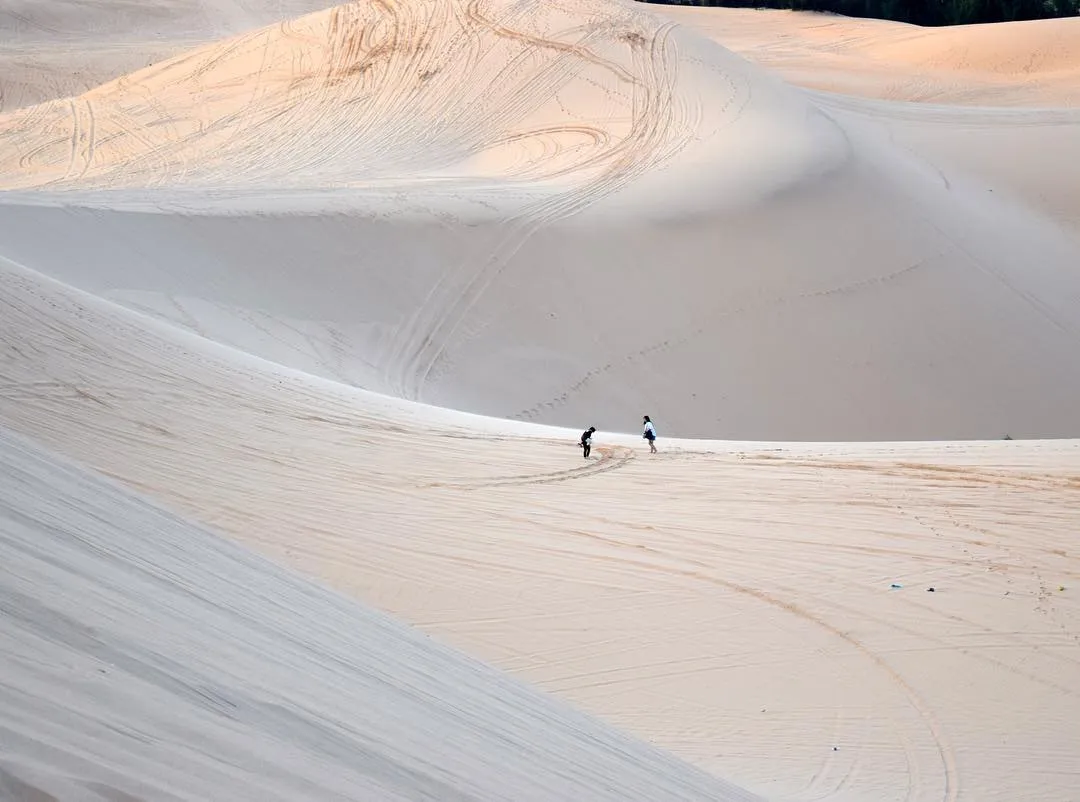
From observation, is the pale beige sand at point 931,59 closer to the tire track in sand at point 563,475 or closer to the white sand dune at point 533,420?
the white sand dune at point 533,420

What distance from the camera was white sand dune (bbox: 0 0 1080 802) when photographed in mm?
3904

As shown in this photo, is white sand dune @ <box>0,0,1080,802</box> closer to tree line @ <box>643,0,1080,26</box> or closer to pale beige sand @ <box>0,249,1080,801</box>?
pale beige sand @ <box>0,249,1080,801</box>

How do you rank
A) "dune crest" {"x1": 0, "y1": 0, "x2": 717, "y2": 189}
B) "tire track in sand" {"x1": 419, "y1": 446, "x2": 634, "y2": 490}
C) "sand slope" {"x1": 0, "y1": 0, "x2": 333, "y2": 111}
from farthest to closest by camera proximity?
1. "sand slope" {"x1": 0, "y1": 0, "x2": 333, "y2": 111}
2. "dune crest" {"x1": 0, "y1": 0, "x2": 717, "y2": 189}
3. "tire track in sand" {"x1": 419, "y1": 446, "x2": 634, "y2": 490}

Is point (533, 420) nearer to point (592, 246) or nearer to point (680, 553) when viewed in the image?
point (592, 246)

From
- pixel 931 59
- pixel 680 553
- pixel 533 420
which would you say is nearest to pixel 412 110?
pixel 533 420

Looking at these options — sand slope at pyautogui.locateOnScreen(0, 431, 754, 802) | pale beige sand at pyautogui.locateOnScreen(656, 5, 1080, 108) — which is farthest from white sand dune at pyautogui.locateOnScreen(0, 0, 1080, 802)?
pale beige sand at pyautogui.locateOnScreen(656, 5, 1080, 108)

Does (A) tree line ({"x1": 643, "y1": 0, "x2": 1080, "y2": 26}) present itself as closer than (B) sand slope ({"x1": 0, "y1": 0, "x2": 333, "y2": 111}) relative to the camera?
No

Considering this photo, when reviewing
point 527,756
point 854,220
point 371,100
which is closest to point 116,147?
point 371,100

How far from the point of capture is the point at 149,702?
9.36ft

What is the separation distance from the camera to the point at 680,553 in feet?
28.3

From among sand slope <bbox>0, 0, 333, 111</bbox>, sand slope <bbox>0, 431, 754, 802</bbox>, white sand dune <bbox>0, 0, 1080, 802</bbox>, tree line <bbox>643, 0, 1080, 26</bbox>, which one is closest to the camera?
sand slope <bbox>0, 431, 754, 802</bbox>

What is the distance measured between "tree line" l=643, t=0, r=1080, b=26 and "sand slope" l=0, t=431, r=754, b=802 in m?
47.3

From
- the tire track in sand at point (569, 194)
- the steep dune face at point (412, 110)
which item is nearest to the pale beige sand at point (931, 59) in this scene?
the steep dune face at point (412, 110)

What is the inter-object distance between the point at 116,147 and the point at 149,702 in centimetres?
2665
